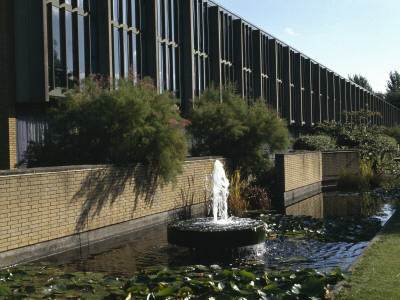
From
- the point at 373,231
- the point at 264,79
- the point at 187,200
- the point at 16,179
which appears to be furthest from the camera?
the point at 264,79

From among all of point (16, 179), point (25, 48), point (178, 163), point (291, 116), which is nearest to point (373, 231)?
point (178, 163)

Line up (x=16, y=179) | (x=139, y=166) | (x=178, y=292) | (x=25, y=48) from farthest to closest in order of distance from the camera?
(x=25, y=48), (x=139, y=166), (x=16, y=179), (x=178, y=292)

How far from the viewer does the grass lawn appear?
5.65 metres

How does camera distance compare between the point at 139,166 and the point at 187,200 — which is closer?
the point at 139,166

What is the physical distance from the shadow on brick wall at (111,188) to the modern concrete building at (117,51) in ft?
12.6

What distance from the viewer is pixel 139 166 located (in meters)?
12.9

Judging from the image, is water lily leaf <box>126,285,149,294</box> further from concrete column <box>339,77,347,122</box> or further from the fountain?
concrete column <box>339,77,347,122</box>

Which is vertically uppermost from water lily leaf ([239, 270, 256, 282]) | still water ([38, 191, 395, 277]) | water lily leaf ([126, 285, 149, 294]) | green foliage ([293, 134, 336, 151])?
green foliage ([293, 134, 336, 151])

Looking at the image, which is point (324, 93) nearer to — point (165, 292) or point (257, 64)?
point (257, 64)

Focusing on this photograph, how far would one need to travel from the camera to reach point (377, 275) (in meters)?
6.49

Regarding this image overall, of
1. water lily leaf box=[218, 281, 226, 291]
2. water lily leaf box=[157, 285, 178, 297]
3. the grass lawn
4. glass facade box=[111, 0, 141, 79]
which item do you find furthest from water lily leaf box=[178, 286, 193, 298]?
glass facade box=[111, 0, 141, 79]

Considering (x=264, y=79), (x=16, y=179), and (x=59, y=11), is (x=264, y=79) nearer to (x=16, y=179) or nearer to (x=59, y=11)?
(x=59, y=11)

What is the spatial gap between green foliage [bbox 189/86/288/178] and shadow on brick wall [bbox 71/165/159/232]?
581 centimetres

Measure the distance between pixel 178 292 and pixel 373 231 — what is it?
7048 mm
